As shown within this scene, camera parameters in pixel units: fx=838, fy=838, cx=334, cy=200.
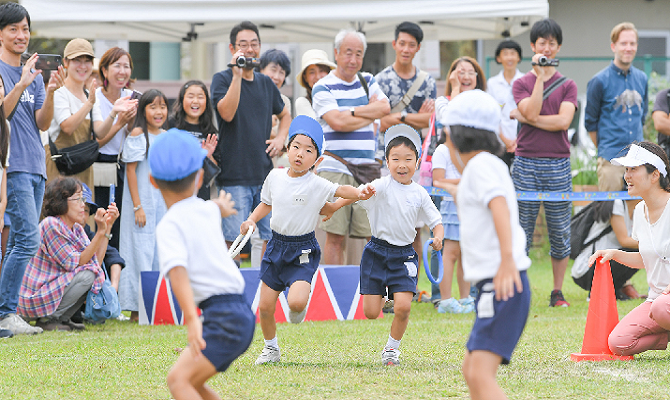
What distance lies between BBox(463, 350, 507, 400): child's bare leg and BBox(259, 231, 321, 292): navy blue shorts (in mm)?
2124

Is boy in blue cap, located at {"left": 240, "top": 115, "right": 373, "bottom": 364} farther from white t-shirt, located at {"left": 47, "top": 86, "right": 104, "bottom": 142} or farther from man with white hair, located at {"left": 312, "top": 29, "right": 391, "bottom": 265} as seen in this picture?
white t-shirt, located at {"left": 47, "top": 86, "right": 104, "bottom": 142}

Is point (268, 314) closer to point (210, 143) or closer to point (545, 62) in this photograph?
point (210, 143)

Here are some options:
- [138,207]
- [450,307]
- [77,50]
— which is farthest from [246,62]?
Answer: [450,307]

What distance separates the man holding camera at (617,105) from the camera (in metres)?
8.96

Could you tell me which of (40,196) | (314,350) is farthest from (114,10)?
(314,350)

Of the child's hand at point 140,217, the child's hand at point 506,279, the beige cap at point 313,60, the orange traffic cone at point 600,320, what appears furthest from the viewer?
the beige cap at point 313,60

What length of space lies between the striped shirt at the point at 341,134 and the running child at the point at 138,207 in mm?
1552

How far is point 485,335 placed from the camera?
3.61 m

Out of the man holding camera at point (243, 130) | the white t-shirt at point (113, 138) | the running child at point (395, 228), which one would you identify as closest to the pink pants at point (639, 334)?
the running child at point (395, 228)

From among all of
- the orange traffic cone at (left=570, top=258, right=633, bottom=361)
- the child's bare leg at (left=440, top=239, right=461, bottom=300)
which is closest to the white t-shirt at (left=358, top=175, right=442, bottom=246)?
the orange traffic cone at (left=570, top=258, right=633, bottom=361)

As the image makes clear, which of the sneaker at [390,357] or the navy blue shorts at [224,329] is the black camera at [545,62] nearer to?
the sneaker at [390,357]

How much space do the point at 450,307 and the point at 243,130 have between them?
2.65 meters

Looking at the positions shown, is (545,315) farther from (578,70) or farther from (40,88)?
(578,70)

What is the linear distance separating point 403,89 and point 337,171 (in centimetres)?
135
